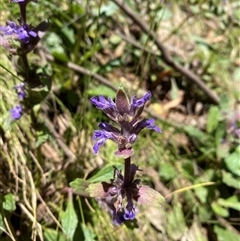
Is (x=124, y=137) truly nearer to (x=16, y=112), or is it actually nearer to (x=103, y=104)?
(x=103, y=104)

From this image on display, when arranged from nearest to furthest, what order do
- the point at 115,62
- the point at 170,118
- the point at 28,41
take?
the point at 28,41 < the point at 115,62 < the point at 170,118

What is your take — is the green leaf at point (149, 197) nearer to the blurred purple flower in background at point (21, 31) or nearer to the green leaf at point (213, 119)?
the blurred purple flower in background at point (21, 31)

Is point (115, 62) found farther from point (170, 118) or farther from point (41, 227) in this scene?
point (41, 227)

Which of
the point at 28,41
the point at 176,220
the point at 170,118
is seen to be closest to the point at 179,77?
the point at 170,118

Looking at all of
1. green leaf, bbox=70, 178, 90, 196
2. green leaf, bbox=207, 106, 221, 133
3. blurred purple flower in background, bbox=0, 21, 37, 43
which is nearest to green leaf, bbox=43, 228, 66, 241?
green leaf, bbox=70, 178, 90, 196

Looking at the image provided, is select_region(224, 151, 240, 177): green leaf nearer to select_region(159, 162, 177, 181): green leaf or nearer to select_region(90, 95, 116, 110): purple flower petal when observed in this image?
select_region(159, 162, 177, 181): green leaf
